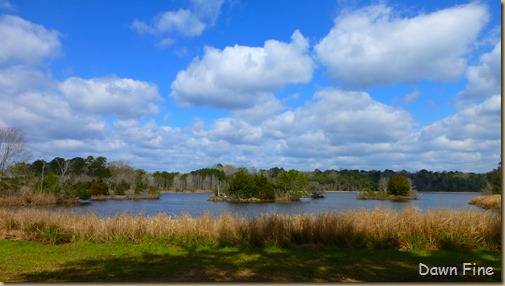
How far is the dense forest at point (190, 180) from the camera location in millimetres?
58319

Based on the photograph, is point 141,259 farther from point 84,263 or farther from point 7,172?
point 7,172

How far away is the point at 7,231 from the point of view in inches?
584

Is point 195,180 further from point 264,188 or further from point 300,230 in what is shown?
point 300,230

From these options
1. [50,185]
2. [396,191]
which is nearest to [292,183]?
[396,191]

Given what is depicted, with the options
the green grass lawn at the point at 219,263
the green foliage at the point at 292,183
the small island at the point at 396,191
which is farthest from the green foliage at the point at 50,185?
the small island at the point at 396,191

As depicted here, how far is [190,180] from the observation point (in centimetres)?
12588

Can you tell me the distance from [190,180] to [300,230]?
379 feet

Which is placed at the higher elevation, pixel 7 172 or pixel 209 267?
pixel 7 172

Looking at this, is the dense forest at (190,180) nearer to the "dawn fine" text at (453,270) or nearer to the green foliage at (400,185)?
the green foliage at (400,185)

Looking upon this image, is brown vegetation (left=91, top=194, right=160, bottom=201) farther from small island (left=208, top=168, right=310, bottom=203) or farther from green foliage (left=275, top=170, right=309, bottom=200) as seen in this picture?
green foliage (left=275, top=170, right=309, bottom=200)

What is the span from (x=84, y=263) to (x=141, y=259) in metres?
1.30

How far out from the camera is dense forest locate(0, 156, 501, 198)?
58319 millimetres

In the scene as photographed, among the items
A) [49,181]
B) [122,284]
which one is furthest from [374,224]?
[49,181]

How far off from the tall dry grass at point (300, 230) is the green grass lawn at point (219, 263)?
2.52 ft
